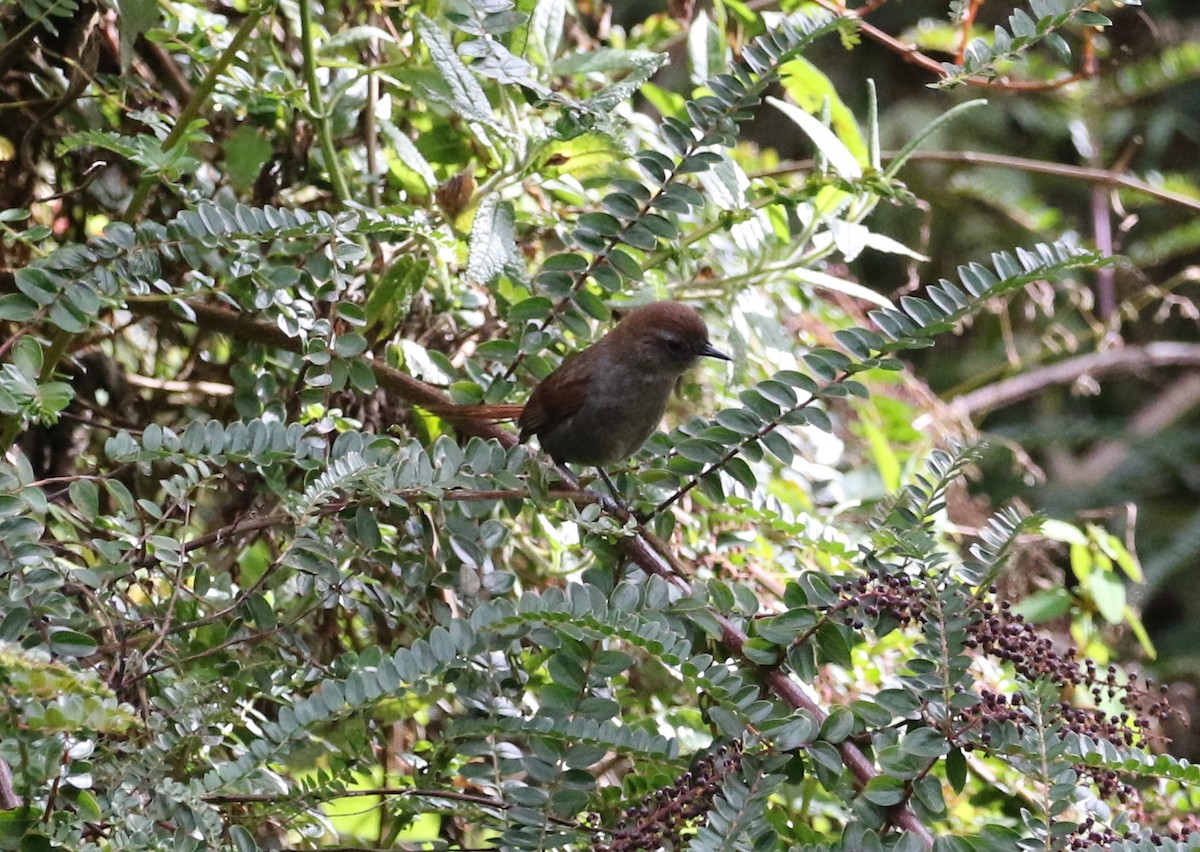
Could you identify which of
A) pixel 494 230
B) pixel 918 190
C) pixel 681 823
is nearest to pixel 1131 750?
pixel 681 823

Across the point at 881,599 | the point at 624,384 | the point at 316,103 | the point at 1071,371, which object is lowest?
the point at 1071,371

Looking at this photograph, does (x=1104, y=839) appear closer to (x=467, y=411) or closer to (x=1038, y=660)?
(x=1038, y=660)

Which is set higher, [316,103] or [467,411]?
[316,103]

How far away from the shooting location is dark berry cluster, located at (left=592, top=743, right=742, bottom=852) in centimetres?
132

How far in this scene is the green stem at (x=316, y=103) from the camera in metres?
1.99

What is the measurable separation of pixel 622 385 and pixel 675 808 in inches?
46.7

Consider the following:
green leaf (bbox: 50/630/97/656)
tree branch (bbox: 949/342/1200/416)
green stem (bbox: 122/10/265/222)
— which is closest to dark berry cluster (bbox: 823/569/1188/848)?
green leaf (bbox: 50/630/97/656)

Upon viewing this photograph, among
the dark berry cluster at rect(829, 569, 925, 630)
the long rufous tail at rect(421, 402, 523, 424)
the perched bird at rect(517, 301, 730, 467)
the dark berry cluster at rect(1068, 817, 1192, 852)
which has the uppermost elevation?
the dark berry cluster at rect(829, 569, 925, 630)

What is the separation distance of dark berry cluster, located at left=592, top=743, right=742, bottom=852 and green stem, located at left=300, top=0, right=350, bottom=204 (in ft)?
3.42

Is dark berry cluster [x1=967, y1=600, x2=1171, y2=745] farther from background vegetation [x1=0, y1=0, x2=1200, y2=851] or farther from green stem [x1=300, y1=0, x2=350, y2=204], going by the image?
green stem [x1=300, y1=0, x2=350, y2=204]

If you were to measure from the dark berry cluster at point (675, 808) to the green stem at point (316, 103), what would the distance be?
1.04 meters

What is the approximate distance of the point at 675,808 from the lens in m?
1.34

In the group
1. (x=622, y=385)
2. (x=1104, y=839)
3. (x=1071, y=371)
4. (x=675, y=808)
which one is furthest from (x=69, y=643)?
(x=1071, y=371)

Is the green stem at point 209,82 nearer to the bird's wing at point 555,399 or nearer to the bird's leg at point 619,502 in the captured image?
the bird's wing at point 555,399
